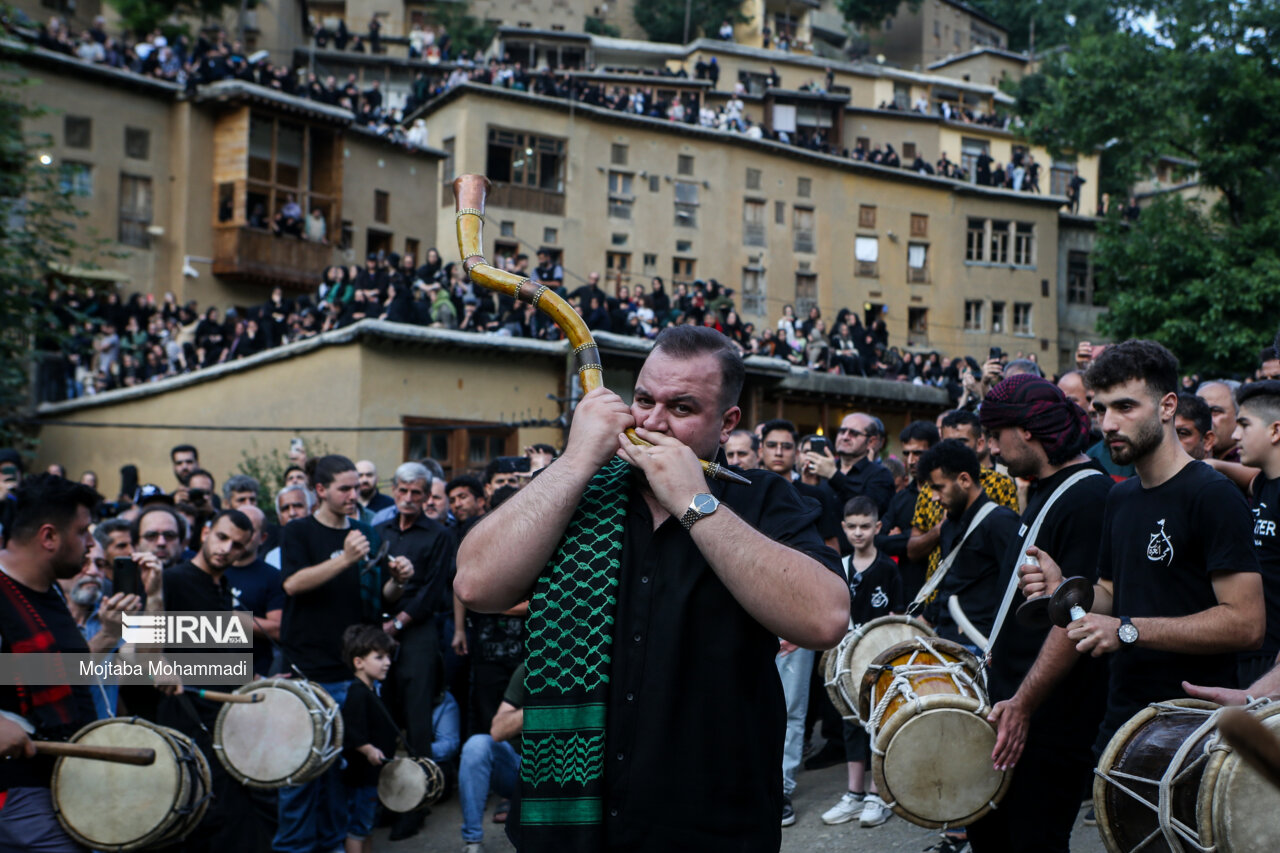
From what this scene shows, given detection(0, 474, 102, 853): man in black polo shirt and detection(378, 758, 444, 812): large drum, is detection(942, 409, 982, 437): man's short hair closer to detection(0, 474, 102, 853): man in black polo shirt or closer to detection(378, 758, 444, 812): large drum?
detection(378, 758, 444, 812): large drum

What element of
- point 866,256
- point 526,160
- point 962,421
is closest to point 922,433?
point 962,421

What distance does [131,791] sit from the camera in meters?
5.92

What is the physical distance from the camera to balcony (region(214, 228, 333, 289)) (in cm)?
3647

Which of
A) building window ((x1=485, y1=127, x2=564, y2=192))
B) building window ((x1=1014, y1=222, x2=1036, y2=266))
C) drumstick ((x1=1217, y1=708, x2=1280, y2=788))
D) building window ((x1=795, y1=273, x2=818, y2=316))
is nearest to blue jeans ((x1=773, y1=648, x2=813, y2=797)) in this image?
drumstick ((x1=1217, y1=708, x2=1280, y2=788))

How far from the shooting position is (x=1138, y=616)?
4363mm

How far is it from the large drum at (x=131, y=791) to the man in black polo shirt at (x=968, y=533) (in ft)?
13.0

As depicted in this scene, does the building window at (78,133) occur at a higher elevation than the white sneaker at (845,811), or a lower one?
higher

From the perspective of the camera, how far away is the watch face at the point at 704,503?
2881mm

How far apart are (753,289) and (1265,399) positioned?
145 feet

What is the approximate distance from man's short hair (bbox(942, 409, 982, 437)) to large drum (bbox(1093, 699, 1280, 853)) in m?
4.69

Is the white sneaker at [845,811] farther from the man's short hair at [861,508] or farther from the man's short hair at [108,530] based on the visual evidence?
the man's short hair at [108,530]

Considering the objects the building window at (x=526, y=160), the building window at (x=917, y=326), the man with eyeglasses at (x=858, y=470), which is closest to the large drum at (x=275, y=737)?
the man with eyeglasses at (x=858, y=470)

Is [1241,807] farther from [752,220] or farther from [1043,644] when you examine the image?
[752,220]

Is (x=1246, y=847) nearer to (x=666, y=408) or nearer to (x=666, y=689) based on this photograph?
(x=666, y=689)
